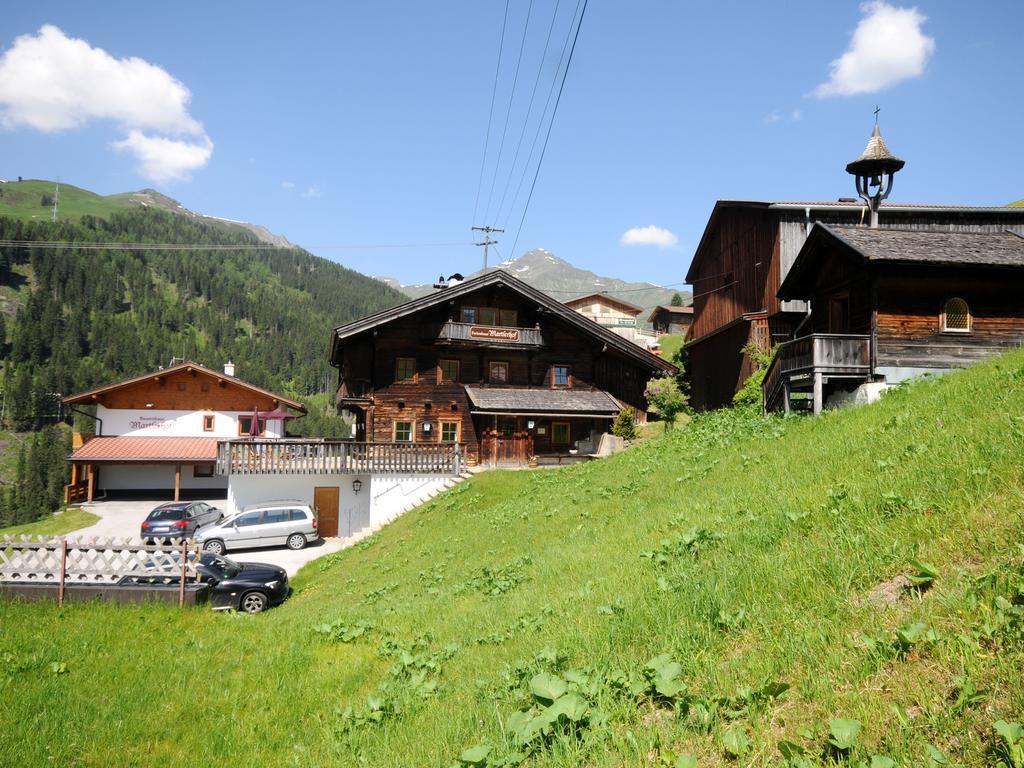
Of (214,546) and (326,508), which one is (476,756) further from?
(326,508)

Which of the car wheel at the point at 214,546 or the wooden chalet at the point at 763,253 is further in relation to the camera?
the wooden chalet at the point at 763,253

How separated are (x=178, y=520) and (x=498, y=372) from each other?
1600 centimetres

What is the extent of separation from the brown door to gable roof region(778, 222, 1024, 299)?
73.0 ft

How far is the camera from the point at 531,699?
466 centimetres

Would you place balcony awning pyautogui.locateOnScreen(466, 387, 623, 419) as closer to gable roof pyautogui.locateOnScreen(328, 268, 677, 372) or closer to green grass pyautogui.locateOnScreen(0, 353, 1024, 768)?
gable roof pyautogui.locateOnScreen(328, 268, 677, 372)

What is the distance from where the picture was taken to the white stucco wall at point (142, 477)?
37125 mm

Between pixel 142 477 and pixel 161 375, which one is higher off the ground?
pixel 161 375

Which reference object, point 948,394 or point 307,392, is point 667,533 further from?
point 307,392

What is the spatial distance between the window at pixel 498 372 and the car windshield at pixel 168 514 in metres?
15.3

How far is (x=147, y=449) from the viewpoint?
35.6m

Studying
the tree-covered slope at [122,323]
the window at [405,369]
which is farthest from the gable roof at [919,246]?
the tree-covered slope at [122,323]

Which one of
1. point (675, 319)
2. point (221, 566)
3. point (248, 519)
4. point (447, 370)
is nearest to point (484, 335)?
point (447, 370)

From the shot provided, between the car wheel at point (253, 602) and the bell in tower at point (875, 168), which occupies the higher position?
the bell in tower at point (875, 168)

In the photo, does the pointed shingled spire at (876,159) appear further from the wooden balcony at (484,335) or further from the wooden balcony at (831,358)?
the wooden balcony at (484,335)
